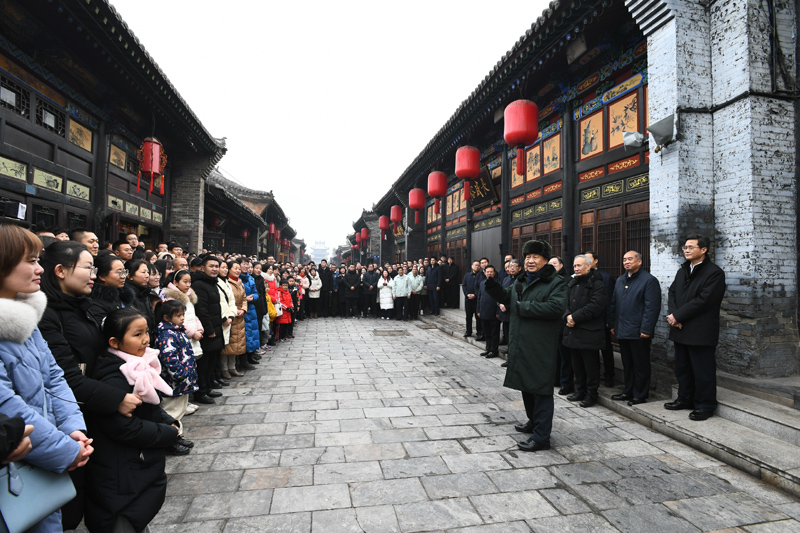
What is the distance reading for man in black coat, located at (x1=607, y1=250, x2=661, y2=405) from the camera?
4.30 metres

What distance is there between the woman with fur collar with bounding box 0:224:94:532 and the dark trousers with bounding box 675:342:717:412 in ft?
15.6

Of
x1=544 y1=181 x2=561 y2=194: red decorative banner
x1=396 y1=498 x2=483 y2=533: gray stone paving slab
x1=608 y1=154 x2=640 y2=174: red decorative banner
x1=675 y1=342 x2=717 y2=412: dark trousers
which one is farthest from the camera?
x1=544 y1=181 x2=561 y2=194: red decorative banner

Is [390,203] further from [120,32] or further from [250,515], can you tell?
[250,515]

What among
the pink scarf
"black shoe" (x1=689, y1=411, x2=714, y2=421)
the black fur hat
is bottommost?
"black shoe" (x1=689, y1=411, x2=714, y2=421)

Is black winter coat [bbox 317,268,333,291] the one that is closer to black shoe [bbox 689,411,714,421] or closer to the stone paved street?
the stone paved street

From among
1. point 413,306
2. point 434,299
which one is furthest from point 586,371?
point 413,306

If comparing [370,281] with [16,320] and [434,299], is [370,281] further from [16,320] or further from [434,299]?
[16,320]

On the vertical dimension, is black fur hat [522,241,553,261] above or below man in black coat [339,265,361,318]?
above

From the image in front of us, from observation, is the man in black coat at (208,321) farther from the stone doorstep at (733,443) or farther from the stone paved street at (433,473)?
the stone doorstep at (733,443)

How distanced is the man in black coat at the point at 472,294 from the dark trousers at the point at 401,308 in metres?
3.75

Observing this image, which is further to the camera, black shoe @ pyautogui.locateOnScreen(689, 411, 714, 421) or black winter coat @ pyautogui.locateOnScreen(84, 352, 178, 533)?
black shoe @ pyautogui.locateOnScreen(689, 411, 714, 421)

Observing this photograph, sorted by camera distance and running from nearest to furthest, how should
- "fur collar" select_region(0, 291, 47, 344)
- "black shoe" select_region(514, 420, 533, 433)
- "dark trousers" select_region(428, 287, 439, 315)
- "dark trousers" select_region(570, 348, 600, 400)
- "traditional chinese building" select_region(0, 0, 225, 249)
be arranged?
"fur collar" select_region(0, 291, 47, 344) < "black shoe" select_region(514, 420, 533, 433) < "dark trousers" select_region(570, 348, 600, 400) < "traditional chinese building" select_region(0, 0, 225, 249) < "dark trousers" select_region(428, 287, 439, 315)

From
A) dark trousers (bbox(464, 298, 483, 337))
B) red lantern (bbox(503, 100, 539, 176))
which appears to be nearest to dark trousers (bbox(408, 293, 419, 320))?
dark trousers (bbox(464, 298, 483, 337))

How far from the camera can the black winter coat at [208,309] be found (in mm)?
4539
